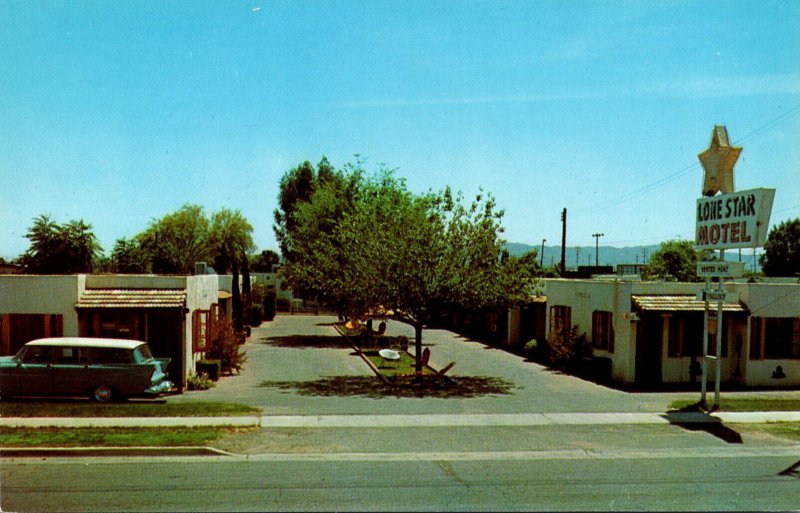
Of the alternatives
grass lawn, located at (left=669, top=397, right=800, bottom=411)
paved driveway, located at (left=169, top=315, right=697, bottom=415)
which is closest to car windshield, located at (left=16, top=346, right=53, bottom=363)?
paved driveway, located at (left=169, top=315, right=697, bottom=415)

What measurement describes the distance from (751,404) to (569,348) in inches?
349

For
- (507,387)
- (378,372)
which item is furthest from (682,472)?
(378,372)

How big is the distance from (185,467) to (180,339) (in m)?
10.7

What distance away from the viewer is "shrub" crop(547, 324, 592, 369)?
28547mm

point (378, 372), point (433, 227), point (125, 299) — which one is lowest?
point (378, 372)

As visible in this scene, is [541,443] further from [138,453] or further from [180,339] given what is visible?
[180,339]

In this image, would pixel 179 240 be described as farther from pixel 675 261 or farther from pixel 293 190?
pixel 675 261

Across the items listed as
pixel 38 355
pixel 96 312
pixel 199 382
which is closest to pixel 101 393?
pixel 38 355

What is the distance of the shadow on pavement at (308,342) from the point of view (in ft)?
126

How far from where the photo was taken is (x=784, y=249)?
8350 cm

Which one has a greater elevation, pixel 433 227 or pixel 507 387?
pixel 433 227

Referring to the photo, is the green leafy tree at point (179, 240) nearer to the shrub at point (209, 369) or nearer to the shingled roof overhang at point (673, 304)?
the shrub at point (209, 369)

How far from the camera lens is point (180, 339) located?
22.8 metres

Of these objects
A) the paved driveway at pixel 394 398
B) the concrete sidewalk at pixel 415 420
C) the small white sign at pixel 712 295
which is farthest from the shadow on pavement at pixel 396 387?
the small white sign at pixel 712 295
